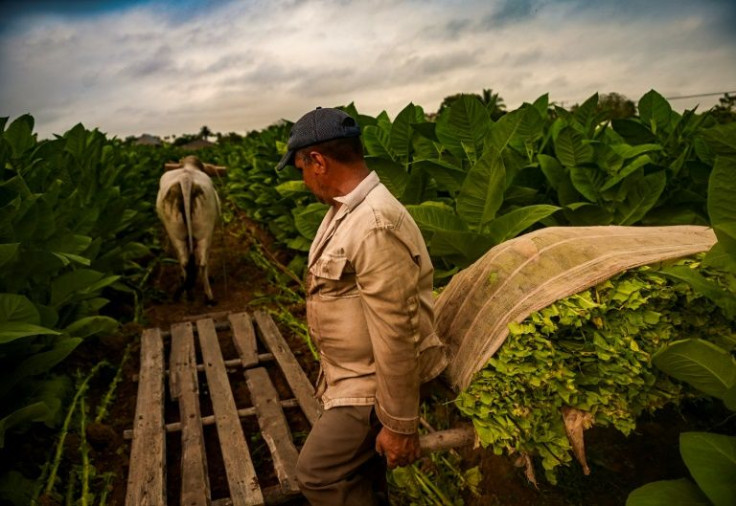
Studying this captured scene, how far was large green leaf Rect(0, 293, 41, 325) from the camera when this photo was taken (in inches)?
93.0

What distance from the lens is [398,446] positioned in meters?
1.73

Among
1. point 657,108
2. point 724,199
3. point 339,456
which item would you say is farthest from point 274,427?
point 657,108

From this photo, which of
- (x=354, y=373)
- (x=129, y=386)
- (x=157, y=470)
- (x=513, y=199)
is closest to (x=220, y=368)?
(x=129, y=386)

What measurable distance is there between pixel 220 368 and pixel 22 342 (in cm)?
138

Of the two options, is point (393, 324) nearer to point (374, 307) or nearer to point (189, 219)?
point (374, 307)

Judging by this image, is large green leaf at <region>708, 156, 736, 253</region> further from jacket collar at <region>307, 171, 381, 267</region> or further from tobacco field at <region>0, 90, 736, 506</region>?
jacket collar at <region>307, 171, 381, 267</region>

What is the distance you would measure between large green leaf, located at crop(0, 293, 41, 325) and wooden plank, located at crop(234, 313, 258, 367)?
5.85ft

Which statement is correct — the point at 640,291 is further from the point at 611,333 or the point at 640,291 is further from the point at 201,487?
the point at 201,487

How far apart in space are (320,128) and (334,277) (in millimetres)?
533

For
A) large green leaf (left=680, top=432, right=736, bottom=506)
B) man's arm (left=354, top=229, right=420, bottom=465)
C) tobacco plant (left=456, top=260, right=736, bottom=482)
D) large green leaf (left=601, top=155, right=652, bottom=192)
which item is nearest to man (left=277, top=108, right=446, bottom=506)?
man's arm (left=354, top=229, right=420, bottom=465)

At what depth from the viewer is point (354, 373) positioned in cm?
188

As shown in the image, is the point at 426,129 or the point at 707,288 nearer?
the point at 707,288

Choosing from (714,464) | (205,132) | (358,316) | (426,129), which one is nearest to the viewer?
(714,464)

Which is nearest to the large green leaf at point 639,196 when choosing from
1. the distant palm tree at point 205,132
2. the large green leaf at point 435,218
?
the large green leaf at point 435,218
